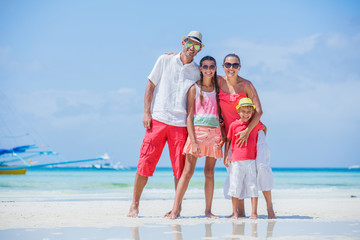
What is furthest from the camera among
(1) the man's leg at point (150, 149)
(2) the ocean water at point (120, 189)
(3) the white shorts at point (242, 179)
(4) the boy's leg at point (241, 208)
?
(2) the ocean water at point (120, 189)

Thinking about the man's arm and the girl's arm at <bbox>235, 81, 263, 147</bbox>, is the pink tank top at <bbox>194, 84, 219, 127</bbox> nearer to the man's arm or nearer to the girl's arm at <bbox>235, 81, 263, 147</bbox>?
the girl's arm at <bbox>235, 81, 263, 147</bbox>

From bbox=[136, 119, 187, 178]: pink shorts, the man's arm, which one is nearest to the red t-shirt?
bbox=[136, 119, 187, 178]: pink shorts

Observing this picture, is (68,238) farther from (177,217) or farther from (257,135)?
(257,135)

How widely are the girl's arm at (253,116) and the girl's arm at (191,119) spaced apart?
497mm

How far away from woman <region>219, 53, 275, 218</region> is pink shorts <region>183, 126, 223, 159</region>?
0.78ft

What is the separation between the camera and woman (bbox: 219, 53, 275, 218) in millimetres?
4930

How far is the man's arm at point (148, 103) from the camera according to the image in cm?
502

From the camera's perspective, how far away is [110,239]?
3.58 meters

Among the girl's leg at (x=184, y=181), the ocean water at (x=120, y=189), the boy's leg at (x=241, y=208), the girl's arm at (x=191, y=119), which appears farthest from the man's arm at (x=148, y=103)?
the ocean water at (x=120, y=189)

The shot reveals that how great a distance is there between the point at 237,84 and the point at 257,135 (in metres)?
0.63

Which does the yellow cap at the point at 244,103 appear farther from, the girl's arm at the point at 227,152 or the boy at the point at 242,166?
the girl's arm at the point at 227,152

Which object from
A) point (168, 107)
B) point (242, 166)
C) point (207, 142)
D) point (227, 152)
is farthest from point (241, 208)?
point (168, 107)

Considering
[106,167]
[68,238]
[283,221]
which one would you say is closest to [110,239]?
[68,238]

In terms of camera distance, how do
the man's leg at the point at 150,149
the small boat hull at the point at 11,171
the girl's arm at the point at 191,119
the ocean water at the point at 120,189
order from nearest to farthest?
the girl's arm at the point at 191,119
the man's leg at the point at 150,149
the ocean water at the point at 120,189
the small boat hull at the point at 11,171
